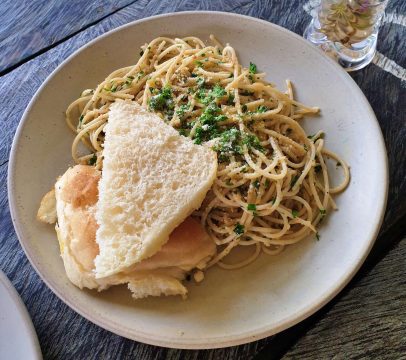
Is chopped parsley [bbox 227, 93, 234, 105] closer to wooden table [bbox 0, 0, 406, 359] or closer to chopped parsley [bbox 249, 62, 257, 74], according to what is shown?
chopped parsley [bbox 249, 62, 257, 74]

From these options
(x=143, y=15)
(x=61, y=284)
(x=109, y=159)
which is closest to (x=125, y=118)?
(x=109, y=159)

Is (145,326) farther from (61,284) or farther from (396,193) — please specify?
(396,193)

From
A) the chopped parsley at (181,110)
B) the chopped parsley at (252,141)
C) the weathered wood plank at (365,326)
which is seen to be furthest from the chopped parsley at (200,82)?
the weathered wood plank at (365,326)

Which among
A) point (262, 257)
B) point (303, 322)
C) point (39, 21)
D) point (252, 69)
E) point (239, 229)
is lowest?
point (303, 322)

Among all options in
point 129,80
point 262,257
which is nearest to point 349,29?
point 129,80

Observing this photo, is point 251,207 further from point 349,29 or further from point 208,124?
point 349,29

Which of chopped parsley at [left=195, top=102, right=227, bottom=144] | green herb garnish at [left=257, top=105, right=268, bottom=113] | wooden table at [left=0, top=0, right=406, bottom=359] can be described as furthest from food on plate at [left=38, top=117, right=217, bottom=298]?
green herb garnish at [left=257, top=105, right=268, bottom=113]
